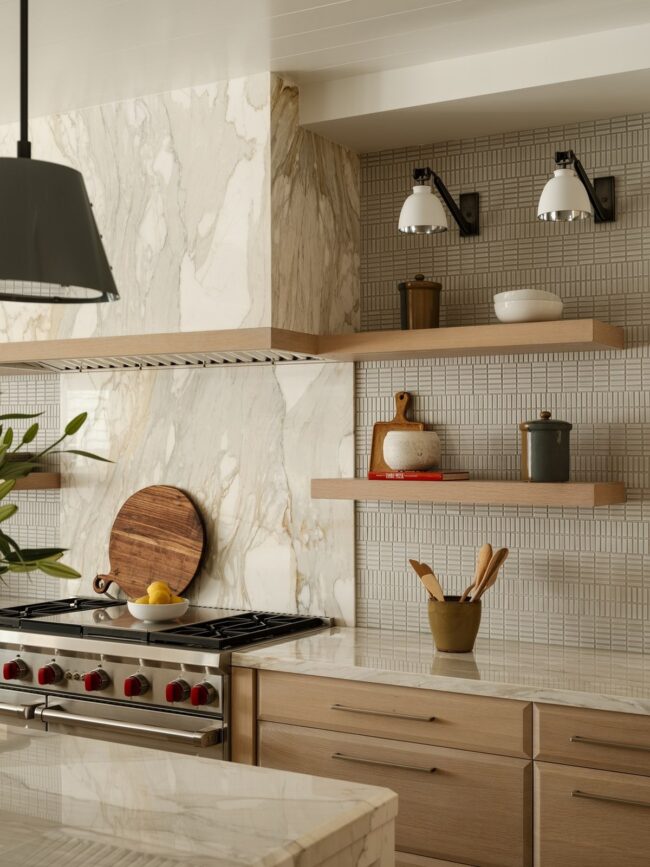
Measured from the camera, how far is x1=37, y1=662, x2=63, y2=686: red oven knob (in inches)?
122

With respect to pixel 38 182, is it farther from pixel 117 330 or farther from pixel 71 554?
pixel 71 554

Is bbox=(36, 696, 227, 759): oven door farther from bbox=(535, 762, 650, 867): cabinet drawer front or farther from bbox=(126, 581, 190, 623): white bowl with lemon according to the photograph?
bbox=(535, 762, 650, 867): cabinet drawer front

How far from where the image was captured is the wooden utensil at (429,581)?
293 centimetres

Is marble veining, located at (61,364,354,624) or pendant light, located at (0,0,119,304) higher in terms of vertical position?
pendant light, located at (0,0,119,304)

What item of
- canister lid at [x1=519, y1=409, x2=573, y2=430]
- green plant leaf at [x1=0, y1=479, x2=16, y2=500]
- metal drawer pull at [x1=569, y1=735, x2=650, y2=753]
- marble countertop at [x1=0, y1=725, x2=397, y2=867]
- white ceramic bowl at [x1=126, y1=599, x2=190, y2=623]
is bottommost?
metal drawer pull at [x1=569, y1=735, x2=650, y2=753]

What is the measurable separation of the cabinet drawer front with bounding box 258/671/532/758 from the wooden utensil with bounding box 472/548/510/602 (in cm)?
39

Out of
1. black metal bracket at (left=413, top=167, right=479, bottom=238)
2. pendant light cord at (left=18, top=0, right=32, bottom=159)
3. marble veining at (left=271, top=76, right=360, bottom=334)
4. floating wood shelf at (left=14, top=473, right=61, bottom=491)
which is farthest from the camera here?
floating wood shelf at (left=14, top=473, right=61, bottom=491)

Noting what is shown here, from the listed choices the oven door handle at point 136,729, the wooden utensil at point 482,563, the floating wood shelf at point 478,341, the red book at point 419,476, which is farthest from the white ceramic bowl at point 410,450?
the oven door handle at point 136,729

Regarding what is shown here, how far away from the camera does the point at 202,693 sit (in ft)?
9.35

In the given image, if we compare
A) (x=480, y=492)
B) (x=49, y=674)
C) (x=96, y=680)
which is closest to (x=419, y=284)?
(x=480, y=492)

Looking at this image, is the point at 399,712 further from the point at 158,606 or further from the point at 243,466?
the point at 243,466

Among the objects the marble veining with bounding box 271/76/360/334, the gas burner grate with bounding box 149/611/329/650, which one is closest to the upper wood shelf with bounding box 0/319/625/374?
the marble veining with bounding box 271/76/360/334

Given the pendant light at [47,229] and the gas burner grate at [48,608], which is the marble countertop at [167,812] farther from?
the gas burner grate at [48,608]

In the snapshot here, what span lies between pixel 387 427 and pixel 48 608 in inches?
52.7
